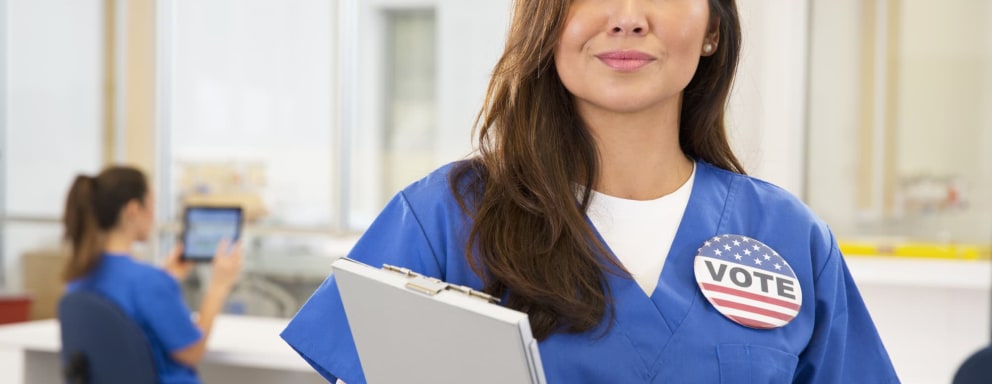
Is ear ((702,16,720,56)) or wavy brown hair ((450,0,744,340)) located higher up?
ear ((702,16,720,56))

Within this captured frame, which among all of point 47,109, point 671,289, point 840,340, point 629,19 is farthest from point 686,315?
point 47,109

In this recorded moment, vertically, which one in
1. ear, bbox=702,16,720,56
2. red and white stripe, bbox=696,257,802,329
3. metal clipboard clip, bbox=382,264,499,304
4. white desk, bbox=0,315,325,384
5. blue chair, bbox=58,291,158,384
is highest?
ear, bbox=702,16,720,56

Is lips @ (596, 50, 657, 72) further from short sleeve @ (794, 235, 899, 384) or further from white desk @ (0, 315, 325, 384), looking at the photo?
white desk @ (0, 315, 325, 384)

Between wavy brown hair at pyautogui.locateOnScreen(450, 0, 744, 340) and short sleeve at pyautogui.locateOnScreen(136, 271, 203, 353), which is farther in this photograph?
short sleeve at pyautogui.locateOnScreen(136, 271, 203, 353)

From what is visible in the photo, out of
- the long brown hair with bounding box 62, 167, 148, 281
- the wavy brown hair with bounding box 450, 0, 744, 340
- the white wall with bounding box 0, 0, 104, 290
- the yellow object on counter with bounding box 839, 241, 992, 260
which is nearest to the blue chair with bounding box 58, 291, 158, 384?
the long brown hair with bounding box 62, 167, 148, 281

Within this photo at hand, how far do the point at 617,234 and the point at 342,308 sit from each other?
30 centimetres

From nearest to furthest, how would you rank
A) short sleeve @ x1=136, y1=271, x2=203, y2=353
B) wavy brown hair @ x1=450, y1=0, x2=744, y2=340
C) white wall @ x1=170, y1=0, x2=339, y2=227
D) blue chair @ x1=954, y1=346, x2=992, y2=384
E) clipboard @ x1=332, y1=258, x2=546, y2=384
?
clipboard @ x1=332, y1=258, x2=546, y2=384 < wavy brown hair @ x1=450, y1=0, x2=744, y2=340 < blue chair @ x1=954, y1=346, x2=992, y2=384 < short sleeve @ x1=136, y1=271, x2=203, y2=353 < white wall @ x1=170, y1=0, x2=339, y2=227

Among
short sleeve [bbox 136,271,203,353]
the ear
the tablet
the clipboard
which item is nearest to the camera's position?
the clipboard

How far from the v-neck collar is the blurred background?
1.80m

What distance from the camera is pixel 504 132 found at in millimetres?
1069

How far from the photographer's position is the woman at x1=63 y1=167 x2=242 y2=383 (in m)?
2.51

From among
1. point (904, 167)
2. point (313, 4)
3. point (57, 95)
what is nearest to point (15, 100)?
point (57, 95)

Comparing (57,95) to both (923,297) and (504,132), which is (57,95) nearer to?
(923,297)

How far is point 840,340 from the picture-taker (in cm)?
106
